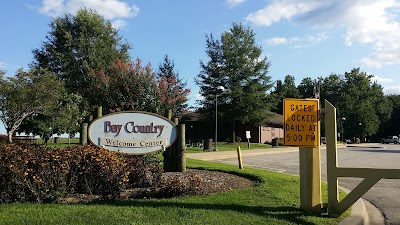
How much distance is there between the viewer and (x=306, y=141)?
6.86 meters

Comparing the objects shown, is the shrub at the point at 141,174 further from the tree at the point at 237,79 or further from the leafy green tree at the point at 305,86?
the leafy green tree at the point at 305,86

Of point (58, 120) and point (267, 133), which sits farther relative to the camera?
point (267, 133)

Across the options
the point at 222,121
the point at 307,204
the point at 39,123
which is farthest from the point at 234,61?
the point at 307,204

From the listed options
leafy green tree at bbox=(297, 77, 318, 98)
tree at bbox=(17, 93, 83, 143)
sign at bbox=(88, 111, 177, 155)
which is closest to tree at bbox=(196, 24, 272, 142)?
tree at bbox=(17, 93, 83, 143)

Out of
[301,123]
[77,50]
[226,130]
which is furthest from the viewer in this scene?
[226,130]

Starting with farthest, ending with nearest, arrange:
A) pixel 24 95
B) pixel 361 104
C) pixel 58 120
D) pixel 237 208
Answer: pixel 361 104
pixel 58 120
pixel 24 95
pixel 237 208

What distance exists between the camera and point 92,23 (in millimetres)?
43969

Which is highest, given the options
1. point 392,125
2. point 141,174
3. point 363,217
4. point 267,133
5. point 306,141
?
point 392,125

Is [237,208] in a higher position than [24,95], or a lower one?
lower

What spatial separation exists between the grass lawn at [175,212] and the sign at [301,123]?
123 cm

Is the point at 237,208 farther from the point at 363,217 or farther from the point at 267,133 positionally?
the point at 267,133

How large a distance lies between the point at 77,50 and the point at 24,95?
12.9 meters

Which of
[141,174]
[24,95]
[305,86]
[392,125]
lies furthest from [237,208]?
[392,125]

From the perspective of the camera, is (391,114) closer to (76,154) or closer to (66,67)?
(66,67)
